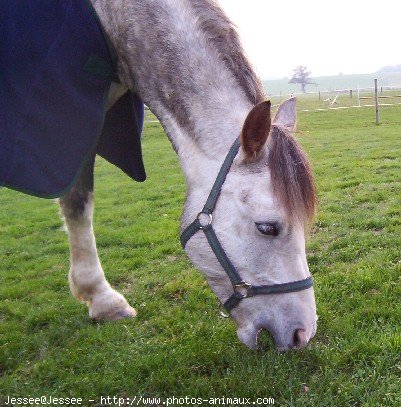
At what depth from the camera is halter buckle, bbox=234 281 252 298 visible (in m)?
2.66

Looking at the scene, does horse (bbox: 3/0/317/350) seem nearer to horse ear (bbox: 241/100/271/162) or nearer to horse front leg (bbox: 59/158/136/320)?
horse ear (bbox: 241/100/271/162)

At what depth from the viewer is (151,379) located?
2893 millimetres

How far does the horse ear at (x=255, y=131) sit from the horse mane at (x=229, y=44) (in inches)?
14.3

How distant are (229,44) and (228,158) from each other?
71 cm

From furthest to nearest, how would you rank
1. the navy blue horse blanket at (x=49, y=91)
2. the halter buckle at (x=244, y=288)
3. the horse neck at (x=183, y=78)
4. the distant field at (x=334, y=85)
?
the distant field at (x=334, y=85) → the navy blue horse blanket at (x=49, y=91) → the horse neck at (x=183, y=78) → the halter buckle at (x=244, y=288)

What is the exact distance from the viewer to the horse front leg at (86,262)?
12.9ft

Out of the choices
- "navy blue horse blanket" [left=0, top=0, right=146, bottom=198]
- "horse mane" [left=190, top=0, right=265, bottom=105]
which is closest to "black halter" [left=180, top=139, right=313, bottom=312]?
"horse mane" [left=190, top=0, right=265, bottom=105]

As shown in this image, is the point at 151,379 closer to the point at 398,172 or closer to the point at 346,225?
the point at 346,225

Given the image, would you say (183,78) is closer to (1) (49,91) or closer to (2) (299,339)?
(1) (49,91)

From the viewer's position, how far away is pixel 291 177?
2.56 meters

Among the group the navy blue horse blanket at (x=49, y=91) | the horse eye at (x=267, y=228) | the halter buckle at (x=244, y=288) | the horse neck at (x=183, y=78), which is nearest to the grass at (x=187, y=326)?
the halter buckle at (x=244, y=288)

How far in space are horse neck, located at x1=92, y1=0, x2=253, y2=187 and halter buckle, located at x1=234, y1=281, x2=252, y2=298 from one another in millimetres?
616

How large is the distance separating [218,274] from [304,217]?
1.86ft

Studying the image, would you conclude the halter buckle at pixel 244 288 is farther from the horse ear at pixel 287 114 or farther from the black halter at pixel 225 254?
the horse ear at pixel 287 114
